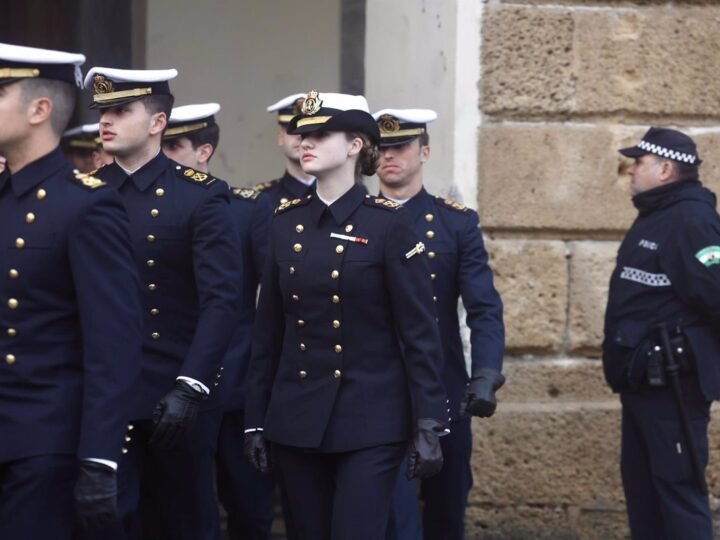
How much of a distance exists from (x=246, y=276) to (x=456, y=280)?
31.4 inches

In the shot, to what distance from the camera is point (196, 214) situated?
5098 millimetres

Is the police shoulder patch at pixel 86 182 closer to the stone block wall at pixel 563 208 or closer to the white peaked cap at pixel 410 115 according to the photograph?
the white peaked cap at pixel 410 115

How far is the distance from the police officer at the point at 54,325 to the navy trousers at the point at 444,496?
7.07ft

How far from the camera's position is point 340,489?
455 centimetres

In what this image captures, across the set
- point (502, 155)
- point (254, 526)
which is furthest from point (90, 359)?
point (502, 155)

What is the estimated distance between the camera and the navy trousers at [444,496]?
232 inches

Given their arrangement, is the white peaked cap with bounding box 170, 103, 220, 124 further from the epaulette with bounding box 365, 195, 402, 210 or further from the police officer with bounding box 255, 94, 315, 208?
the epaulette with bounding box 365, 195, 402, 210

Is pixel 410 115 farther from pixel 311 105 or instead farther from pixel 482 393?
pixel 311 105

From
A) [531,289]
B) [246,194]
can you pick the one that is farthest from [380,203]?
[531,289]

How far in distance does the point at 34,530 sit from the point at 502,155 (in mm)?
3290

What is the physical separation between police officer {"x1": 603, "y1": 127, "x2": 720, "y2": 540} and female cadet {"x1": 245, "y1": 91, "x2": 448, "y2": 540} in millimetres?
1391

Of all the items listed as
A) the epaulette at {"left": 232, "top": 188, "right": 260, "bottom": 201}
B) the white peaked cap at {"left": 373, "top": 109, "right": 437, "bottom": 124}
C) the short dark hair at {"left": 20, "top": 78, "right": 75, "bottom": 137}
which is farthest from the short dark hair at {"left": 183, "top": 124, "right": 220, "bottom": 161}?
the short dark hair at {"left": 20, "top": 78, "right": 75, "bottom": 137}

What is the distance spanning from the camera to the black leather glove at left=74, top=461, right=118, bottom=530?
371 centimetres

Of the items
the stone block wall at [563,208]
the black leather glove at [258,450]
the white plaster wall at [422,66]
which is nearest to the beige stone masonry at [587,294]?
the stone block wall at [563,208]
